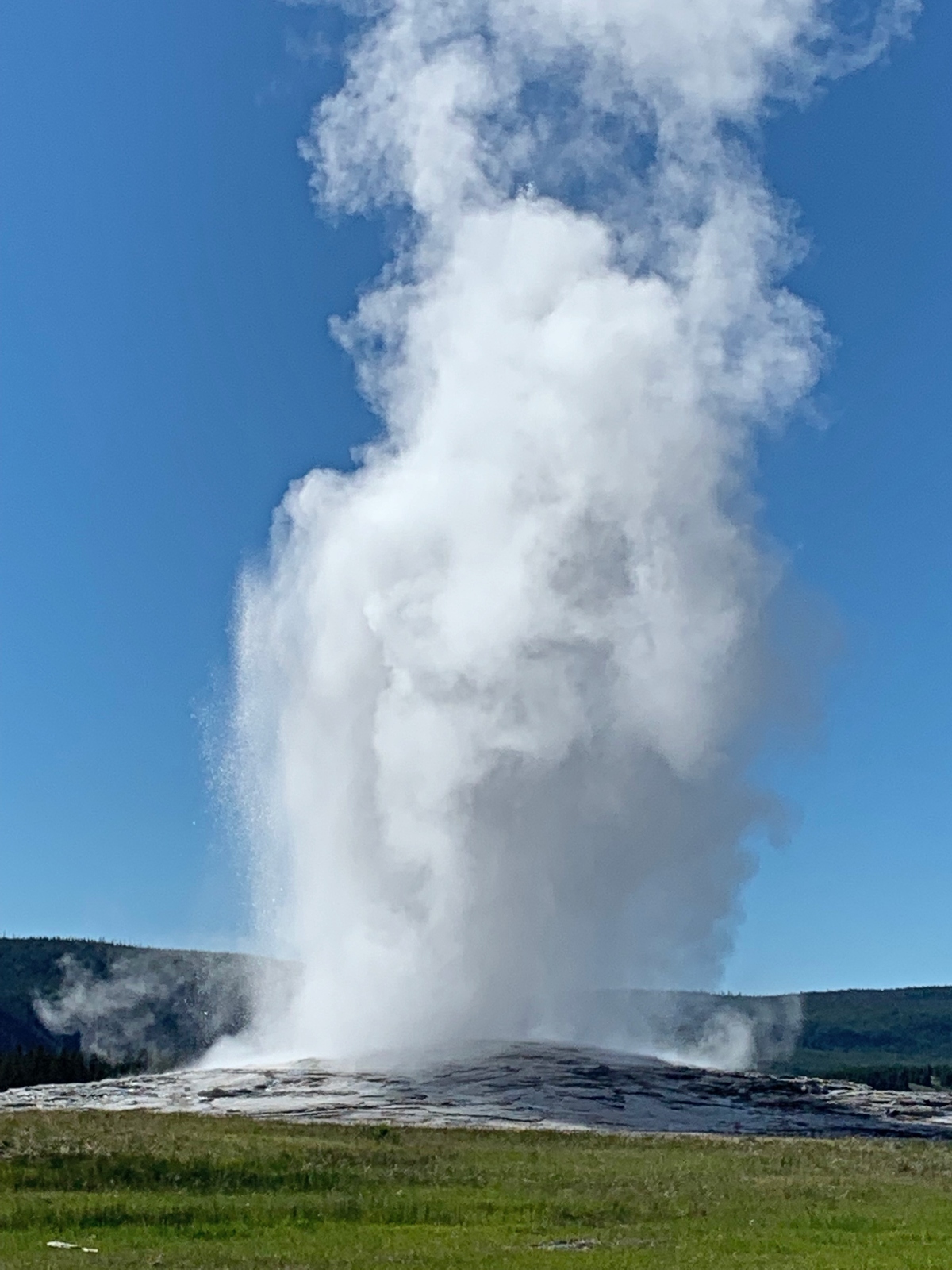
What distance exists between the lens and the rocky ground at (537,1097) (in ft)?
186

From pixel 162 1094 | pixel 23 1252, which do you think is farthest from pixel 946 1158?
pixel 162 1094

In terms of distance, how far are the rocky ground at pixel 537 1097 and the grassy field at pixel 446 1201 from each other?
11.3 m

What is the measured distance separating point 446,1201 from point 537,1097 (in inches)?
1268

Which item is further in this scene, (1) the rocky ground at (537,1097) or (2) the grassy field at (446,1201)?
(1) the rocky ground at (537,1097)

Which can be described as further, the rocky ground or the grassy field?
the rocky ground

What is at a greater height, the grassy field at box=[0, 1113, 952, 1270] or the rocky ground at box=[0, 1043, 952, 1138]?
the rocky ground at box=[0, 1043, 952, 1138]

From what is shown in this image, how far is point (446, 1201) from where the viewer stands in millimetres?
30750

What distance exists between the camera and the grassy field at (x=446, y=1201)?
929 inches

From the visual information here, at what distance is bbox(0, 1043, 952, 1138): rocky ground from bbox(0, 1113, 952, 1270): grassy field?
37.1ft

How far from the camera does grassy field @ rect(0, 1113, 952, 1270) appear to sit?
2359 centimetres

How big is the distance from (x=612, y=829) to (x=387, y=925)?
56.9 feet

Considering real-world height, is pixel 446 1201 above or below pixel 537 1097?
below

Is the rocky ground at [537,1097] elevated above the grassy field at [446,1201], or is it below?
above

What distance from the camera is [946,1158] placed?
4494cm
